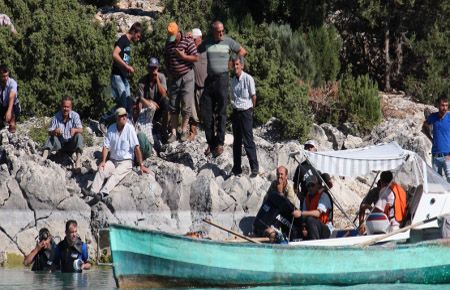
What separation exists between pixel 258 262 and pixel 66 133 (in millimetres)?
5542

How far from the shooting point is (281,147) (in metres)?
26.2

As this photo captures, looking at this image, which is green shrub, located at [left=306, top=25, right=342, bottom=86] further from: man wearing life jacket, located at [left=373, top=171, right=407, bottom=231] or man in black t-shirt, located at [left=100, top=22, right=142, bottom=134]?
man wearing life jacket, located at [left=373, top=171, right=407, bottom=231]

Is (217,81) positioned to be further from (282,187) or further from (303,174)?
(282,187)

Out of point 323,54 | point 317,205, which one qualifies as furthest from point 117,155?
point 323,54

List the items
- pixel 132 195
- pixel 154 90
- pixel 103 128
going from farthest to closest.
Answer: pixel 103 128 < pixel 154 90 < pixel 132 195

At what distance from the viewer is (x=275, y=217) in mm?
21203

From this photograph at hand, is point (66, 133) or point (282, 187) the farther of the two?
point (66, 133)

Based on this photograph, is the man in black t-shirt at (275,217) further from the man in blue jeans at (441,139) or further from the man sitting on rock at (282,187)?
the man in blue jeans at (441,139)

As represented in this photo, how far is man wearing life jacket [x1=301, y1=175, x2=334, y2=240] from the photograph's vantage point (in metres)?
20.9

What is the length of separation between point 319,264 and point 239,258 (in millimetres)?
1137

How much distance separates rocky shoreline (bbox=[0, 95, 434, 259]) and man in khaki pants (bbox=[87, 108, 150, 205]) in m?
0.14

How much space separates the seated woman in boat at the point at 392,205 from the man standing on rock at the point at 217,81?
418 cm

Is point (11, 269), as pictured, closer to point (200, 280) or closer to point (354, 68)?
point (200, 280)

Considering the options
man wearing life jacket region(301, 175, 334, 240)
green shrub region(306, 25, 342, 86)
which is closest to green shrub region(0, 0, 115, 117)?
green shrub region(306, 25, 342, 86)
